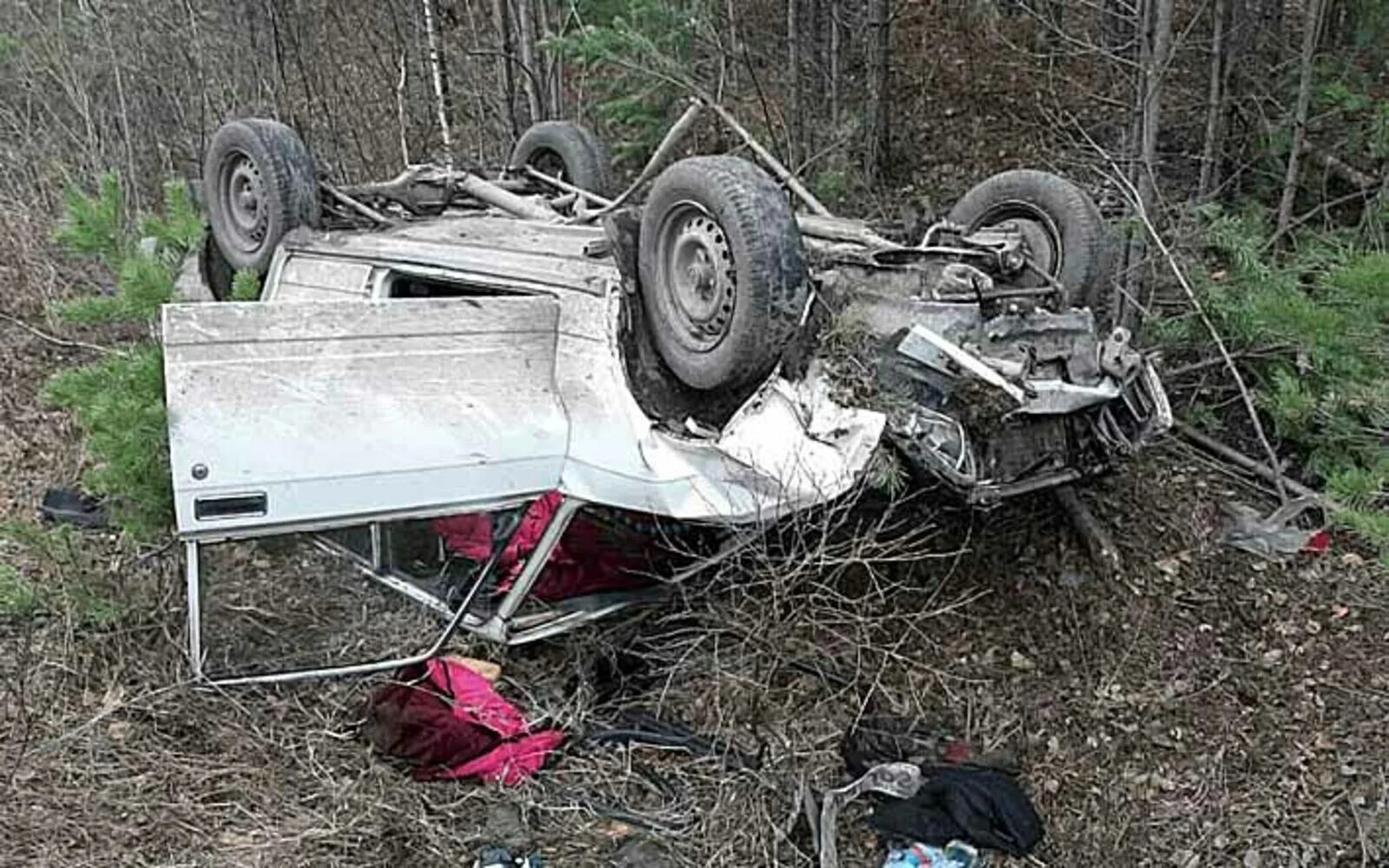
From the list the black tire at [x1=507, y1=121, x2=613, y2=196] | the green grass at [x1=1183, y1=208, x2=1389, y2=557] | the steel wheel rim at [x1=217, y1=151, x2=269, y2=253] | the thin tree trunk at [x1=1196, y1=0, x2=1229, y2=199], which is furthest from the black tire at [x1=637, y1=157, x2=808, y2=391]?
the thin tree trunk at [x1=1196, y1=0, x2=1229, y2=199]

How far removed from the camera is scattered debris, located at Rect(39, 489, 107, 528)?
544 centimetres

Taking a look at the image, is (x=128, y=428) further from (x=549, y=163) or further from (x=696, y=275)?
(x=549, y=163)

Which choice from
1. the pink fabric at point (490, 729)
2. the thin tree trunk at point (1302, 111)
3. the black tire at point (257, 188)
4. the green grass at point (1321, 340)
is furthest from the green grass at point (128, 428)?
the thin tree trunk at point (1302, 111)

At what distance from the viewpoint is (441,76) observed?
10.4 meters

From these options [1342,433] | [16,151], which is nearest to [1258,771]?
[1342,433]

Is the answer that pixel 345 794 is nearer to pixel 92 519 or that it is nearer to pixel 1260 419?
pixel 92 519

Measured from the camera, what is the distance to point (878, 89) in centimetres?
1038

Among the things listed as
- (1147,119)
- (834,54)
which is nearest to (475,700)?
(1147,119)

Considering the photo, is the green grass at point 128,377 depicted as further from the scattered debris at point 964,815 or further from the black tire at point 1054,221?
the black tire at point 1054,221

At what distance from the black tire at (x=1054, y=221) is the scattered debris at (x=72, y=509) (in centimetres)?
400

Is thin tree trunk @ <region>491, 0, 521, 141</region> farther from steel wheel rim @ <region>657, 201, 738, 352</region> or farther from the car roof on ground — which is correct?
steel wheel rim @ <region>657, 201, 738, 352</region>

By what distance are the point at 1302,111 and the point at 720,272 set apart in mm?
4733

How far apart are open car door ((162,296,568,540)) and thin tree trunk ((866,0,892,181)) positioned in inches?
276

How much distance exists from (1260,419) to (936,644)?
2.73m
